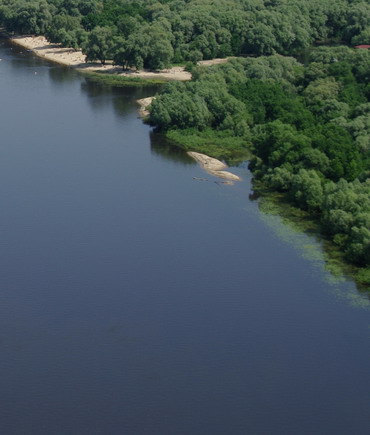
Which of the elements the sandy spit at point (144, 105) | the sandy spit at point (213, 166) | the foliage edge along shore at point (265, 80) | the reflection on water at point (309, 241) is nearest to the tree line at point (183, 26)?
the foliage edge along shore at point (265, 80)

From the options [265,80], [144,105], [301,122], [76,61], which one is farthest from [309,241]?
[76,61]

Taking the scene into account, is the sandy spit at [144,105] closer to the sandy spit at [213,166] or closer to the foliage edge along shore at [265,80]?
the foliage edge along shore at [265,80]

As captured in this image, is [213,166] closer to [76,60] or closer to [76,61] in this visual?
[76,61]

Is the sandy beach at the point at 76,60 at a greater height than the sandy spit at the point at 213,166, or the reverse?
the sandy beach at the point at 76,60

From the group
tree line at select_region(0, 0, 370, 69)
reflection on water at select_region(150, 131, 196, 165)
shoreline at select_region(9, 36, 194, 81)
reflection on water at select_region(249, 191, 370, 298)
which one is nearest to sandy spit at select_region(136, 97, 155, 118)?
reflection on water at select_region(150, 131, 196, 165)

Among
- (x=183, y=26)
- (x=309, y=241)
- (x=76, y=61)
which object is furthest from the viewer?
(x=76, y=61)

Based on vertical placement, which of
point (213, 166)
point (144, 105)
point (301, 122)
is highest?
point (301, 122)
